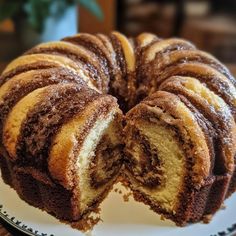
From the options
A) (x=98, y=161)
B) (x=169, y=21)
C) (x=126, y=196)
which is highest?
(x=98, y=161)

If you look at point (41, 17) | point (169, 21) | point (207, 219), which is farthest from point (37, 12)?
point (169, 21)

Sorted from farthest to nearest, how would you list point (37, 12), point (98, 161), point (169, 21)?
point (169, 21) → point (37, 12) → point (98, 161)

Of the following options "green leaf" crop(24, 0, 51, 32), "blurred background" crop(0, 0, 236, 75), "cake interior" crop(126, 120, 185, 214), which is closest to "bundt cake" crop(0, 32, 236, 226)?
"cake interior" crop(126, 120, 185, 214)

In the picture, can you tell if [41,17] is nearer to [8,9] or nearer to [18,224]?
[8,9]

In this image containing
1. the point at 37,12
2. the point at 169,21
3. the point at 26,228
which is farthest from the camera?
the point at 169,21

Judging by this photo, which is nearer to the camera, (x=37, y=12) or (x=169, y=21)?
(x=37, y=12)

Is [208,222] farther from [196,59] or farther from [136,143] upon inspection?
[196,59]
